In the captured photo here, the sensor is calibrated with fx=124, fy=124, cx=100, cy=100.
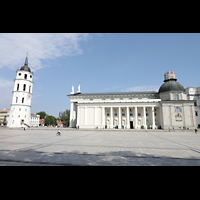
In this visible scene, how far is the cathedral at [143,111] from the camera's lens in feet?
140

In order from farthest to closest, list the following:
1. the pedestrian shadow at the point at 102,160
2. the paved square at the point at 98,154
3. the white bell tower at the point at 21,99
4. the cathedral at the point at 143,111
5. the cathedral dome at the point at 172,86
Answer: the white bell tower at the point at 21,99, the cathedral dome at the point at 172,86, the cathedral at the point at 143,111, the paved square at the point at 98,154, the pedestrian shadow at the point at 102,160

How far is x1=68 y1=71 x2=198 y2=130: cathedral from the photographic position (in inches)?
1679

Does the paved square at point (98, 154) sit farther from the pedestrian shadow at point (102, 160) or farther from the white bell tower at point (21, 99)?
the white bell tower at point (21, 99)

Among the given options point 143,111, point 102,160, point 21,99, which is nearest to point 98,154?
point 102,160

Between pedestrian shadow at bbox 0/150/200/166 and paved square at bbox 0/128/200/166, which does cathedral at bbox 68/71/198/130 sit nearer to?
paved square at bbox 0/128/200/166

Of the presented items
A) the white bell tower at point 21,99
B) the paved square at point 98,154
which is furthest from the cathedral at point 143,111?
the paved square at point 98,154

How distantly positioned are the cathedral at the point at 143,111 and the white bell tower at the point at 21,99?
63.5ft

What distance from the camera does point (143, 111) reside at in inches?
1876

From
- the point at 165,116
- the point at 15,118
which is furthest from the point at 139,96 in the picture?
the point at 15,118

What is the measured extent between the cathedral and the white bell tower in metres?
19.4

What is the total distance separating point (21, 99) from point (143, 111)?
165 feet
